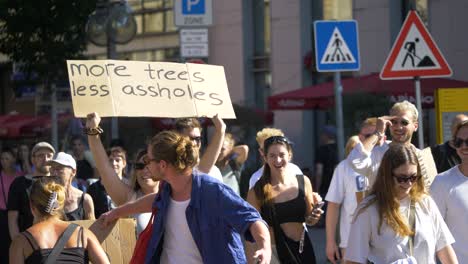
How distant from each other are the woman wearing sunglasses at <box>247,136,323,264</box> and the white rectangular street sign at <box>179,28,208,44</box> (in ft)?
22.1

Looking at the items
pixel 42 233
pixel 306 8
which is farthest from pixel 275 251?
pixel 306 8

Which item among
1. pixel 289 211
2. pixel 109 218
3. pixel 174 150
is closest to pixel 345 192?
pixel 289 211

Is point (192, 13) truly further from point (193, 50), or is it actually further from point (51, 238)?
point (51, 238)

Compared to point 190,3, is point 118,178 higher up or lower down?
lower down

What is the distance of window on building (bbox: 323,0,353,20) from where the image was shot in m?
25.6

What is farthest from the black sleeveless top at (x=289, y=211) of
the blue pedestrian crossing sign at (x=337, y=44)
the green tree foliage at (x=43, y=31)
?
the green tree foliage at (x=43, y=31)

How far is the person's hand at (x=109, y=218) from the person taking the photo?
7.59 m

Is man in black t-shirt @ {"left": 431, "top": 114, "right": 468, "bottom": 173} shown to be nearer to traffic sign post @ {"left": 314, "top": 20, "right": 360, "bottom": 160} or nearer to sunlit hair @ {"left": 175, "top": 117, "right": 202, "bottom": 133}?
sunlit hair @ {"left": 175, "top": 117, "right": 202, "bottom": 133}

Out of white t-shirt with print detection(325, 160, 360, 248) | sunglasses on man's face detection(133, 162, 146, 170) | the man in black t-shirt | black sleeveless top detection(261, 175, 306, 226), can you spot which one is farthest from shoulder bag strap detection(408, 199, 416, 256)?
white t-shirt with print detection(325, 160, 360, 248)

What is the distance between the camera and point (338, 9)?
26.0m

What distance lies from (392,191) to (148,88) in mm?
2306

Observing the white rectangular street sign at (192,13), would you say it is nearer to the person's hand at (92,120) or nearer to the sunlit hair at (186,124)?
the sunlit hair at (186,124)

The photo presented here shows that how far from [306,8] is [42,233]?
19357mm

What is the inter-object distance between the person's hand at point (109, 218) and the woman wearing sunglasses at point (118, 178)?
264 mm
